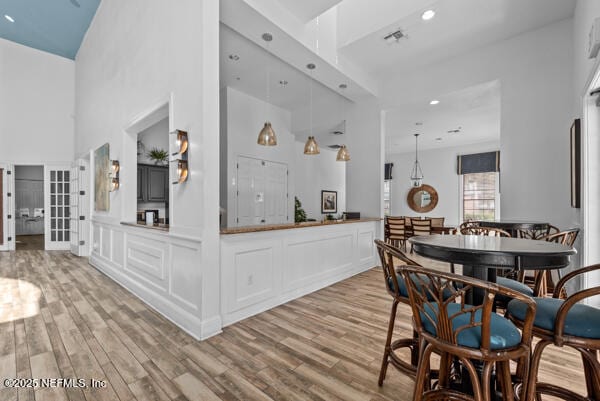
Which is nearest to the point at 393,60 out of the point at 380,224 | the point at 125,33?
the point at 380,224

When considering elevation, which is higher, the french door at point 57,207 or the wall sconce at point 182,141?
the wall sconce at point 182,141

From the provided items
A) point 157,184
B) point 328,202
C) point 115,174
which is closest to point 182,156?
point 115,174

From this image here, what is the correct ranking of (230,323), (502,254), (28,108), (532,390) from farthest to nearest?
(28,108)
(230,323)
(502,254)
(532,390)

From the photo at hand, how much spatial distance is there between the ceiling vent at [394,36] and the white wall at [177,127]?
249 centimetres

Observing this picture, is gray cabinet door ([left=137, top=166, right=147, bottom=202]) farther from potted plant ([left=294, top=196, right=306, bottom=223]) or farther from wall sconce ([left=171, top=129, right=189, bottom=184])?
wall sconce ([left=171, top=129, right=189, bottom=184])

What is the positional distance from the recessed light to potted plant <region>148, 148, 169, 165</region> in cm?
586

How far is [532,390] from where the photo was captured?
1.21 metres

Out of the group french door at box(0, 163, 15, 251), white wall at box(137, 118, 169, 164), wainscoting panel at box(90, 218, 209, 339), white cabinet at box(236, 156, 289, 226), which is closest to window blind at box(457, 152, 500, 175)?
white cabinet at box(236, 156, 289, 226)

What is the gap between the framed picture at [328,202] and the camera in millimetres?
9133

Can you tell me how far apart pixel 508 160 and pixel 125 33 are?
5976 mm

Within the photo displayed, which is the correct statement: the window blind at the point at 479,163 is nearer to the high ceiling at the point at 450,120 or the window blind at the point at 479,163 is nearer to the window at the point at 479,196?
the window at the point at 479,196

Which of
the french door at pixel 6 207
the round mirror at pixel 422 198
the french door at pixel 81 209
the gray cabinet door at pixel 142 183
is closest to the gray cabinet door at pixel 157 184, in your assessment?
the gray cabinet door at pixel 142 183

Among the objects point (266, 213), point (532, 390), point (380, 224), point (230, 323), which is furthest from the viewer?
point (266, 213)

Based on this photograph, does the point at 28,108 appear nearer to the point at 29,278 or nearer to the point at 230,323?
the point at 29,278
